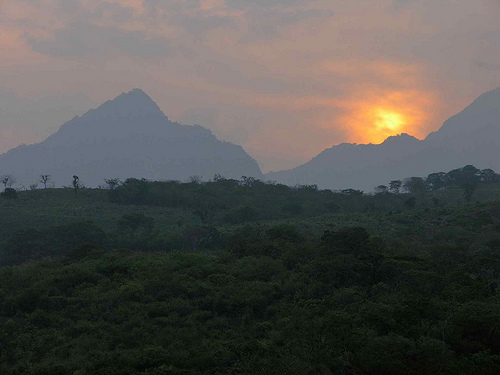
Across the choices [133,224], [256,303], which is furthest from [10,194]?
[256,303]

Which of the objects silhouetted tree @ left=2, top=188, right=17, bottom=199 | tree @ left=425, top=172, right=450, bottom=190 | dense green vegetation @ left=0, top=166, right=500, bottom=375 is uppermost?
tree @ left=425, top=172, right=450, bottom=190

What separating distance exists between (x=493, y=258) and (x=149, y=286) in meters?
18.3

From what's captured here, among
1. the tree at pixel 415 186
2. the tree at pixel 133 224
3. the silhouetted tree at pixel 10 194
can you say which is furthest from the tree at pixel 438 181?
the silhouetted tree at pixel 10 194

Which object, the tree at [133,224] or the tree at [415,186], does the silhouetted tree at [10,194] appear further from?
the tree at [415,186]

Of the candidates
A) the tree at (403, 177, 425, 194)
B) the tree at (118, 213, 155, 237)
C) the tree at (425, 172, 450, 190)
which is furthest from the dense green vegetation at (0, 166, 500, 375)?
the tree at (425, 172, 450, 190)

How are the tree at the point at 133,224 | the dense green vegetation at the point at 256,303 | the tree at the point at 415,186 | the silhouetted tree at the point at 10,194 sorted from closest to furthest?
the dense green vegetation at the point at 256,303, the tree at the point at 133,224, the silhouetted tree at the point at 10,194, the tree at the point at 415,186

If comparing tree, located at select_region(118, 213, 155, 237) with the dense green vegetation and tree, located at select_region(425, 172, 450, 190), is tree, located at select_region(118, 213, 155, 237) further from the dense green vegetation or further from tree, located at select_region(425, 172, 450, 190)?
tree, located at select_region(425, 172, 450, 190)

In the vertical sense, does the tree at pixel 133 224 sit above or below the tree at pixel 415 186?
below

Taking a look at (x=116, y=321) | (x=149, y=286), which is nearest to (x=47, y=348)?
(x=116, y=321)

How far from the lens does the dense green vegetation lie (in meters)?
17.0

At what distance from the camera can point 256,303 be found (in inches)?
998

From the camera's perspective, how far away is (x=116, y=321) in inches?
912

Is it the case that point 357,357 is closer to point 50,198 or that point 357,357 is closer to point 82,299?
point 82,299

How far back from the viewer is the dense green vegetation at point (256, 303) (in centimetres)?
1705
